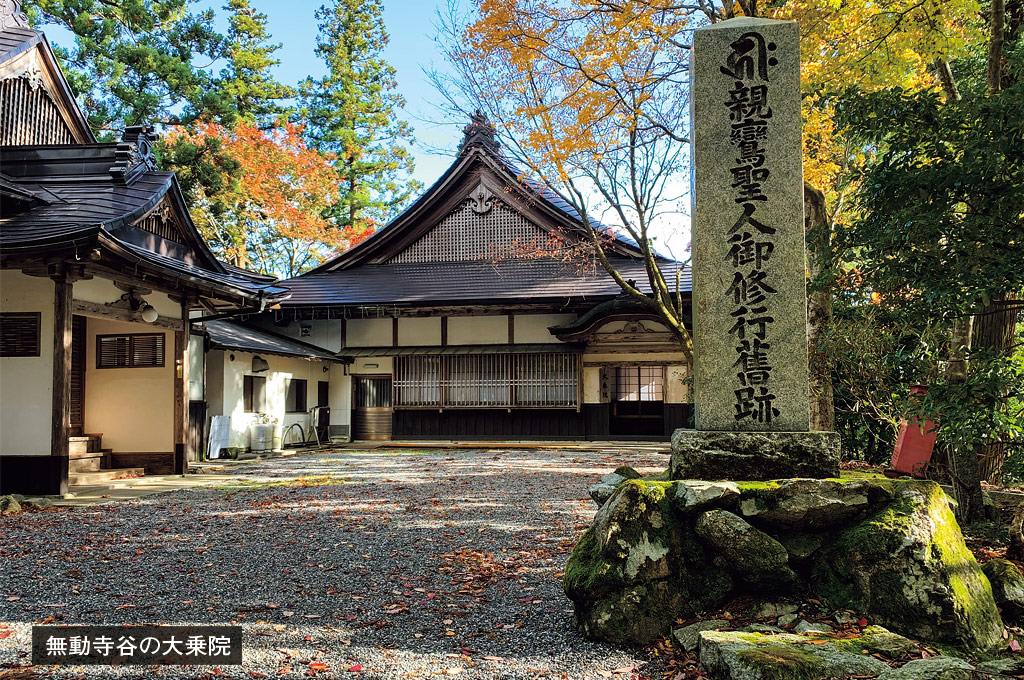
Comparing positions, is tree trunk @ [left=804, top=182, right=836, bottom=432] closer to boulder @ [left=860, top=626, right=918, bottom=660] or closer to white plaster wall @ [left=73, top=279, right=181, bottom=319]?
boulder @ [left=860, top=626, right=918, bottom=660]

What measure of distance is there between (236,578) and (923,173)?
592 centimetres

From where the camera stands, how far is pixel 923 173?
5.00m

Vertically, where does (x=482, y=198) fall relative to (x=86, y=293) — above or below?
above

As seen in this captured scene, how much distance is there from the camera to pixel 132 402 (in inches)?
480

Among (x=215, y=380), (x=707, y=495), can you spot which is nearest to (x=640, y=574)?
(x=707, y=495)

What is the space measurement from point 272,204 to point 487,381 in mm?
11861

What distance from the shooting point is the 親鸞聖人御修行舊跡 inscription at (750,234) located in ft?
14.9

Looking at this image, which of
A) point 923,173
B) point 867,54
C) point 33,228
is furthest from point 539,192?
point 923,173

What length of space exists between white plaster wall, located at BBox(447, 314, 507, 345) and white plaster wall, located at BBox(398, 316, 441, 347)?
14.8 inches

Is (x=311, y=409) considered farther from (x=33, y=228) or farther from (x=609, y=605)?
(x=609, y=605)

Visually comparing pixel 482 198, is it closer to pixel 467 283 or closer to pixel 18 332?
pixel 467 283

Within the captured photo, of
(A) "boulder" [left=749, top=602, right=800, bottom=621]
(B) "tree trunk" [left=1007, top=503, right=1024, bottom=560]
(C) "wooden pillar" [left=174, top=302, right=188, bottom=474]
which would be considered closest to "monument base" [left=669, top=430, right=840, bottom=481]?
(A) "boulder" [left=749, top=602, right=800, bottom=621]

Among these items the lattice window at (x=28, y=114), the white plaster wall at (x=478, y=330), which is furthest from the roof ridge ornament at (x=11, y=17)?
the white plaster wall at (x=478, y=330)

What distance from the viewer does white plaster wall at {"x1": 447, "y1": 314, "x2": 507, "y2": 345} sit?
59.4ft
